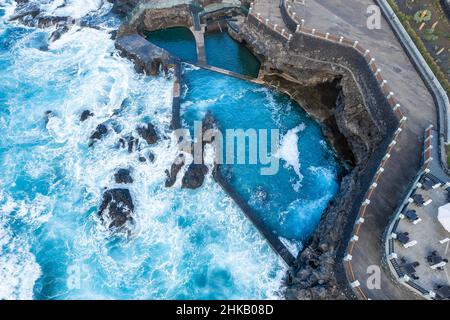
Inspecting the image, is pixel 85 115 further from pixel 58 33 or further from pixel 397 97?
pixel 397 97

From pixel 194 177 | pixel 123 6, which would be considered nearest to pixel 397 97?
pixel 194 177

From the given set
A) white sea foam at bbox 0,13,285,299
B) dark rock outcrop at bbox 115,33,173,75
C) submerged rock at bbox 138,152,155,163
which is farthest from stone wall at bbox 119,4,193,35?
submerged rock at bbox 138,152,155,163

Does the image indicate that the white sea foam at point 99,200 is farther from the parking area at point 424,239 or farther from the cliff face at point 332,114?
the parking area at point 424,239

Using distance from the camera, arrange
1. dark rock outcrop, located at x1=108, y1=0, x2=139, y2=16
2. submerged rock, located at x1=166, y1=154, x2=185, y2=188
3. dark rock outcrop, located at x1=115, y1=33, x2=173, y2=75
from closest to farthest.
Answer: submerged rock, located at x1=166, y1=154, x2=185, y2=188, dark rock outcrop, located at x1=115, y1=33, x2=173, y2=75, dark rock outcrop, located at x1=108, y1=0, x2=139, y2=16

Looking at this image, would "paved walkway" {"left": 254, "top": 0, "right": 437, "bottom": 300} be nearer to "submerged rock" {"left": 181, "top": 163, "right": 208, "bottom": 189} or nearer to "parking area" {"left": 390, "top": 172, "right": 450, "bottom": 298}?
"parking area" {"left": 390, "top": 172, "right": 450, "bottom": 298}

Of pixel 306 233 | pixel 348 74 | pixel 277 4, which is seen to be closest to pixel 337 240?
pixel 306 233
